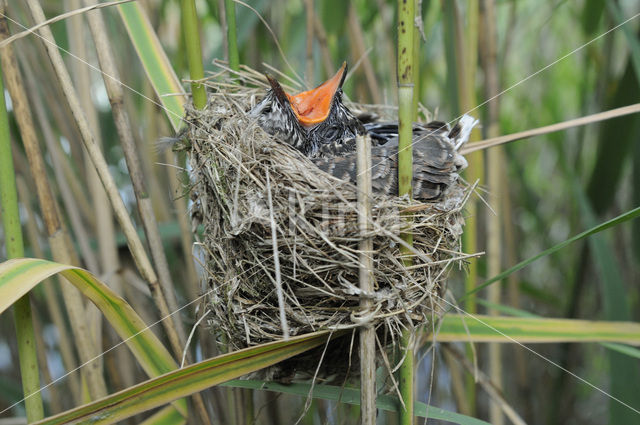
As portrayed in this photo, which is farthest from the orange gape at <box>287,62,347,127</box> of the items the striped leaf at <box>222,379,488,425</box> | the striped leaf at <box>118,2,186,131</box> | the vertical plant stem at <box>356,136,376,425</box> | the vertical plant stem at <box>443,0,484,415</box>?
the striped leaf at <box>222,379,488,425</box>

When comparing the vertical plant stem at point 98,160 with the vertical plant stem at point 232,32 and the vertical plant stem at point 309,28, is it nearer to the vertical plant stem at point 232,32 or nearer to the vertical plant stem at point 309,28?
the vertical plant stem at point 232,32

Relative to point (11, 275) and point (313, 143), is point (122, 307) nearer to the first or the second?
point (11, 275)

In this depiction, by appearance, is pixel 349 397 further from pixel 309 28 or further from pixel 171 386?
pixel 309 28

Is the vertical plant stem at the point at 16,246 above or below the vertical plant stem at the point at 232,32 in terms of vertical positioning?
below

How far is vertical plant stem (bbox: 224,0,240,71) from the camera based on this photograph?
2.87 feet

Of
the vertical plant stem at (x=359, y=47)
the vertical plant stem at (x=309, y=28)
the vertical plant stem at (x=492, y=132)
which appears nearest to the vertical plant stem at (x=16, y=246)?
the vertical plant stem at (x=309, y=28)

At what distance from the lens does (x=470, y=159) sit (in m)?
1.18

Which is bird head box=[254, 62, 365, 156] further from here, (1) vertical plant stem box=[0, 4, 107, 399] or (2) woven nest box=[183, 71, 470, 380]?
(1) vertical plant stem box=[0, 4, 107, 399]

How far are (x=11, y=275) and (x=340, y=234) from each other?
45 centimetres

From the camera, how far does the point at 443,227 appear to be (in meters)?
0.94

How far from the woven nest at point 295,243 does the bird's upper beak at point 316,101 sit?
34cm

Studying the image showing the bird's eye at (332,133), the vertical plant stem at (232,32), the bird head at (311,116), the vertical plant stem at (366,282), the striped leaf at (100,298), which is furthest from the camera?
the bird's eye at (332,133)

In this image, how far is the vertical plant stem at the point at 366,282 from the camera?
768mm

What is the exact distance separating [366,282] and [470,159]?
0.51m
